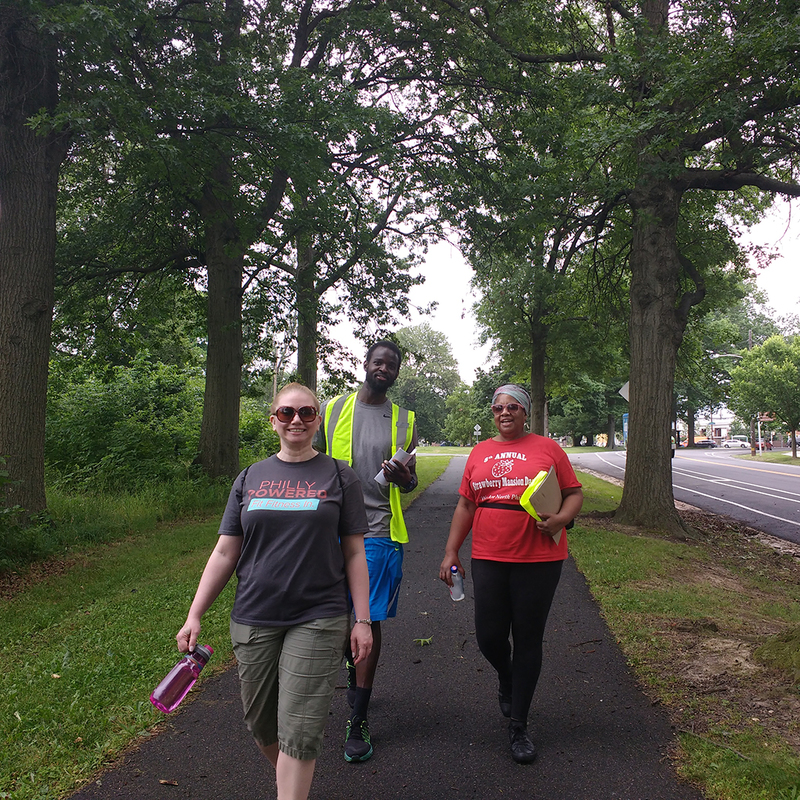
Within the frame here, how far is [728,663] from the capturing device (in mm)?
4590

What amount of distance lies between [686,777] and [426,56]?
14.0m

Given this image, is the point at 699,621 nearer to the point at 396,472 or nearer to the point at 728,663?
the point at 728,663

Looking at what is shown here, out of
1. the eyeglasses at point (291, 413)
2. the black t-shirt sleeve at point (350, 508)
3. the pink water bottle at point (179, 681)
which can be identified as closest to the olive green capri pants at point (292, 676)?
the pink water bottle at point (179, 681)

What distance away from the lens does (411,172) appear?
14.9m

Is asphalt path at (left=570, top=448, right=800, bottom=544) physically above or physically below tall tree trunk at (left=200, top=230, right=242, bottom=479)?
below

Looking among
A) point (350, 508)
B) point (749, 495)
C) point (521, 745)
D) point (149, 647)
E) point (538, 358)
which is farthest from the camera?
point (538, 358)

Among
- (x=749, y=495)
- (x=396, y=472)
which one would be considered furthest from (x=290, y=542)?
(x=749, y=495)

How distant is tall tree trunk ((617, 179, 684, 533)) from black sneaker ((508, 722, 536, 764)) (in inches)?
326

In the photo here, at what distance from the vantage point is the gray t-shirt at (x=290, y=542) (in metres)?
2.54

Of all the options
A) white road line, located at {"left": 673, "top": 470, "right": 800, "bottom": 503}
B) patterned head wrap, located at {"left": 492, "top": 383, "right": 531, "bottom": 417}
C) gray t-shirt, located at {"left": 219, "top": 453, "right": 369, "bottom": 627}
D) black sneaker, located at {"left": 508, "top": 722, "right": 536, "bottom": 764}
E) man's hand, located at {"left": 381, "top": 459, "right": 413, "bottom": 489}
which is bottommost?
white road line, located at {"left": 673, "top": 470, "right": 800, "bottom": 503}

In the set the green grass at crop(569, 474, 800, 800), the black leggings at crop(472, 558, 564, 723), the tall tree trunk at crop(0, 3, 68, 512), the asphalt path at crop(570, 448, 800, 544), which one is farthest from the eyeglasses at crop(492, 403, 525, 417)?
the asphalt path at crop(570, 448, 800, 544)

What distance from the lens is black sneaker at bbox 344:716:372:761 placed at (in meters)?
3.29

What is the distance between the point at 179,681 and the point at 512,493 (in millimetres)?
1865

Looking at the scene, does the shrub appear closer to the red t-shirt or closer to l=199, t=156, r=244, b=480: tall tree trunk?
l=199, t=156, r=244, b=480: tall tree trunk
